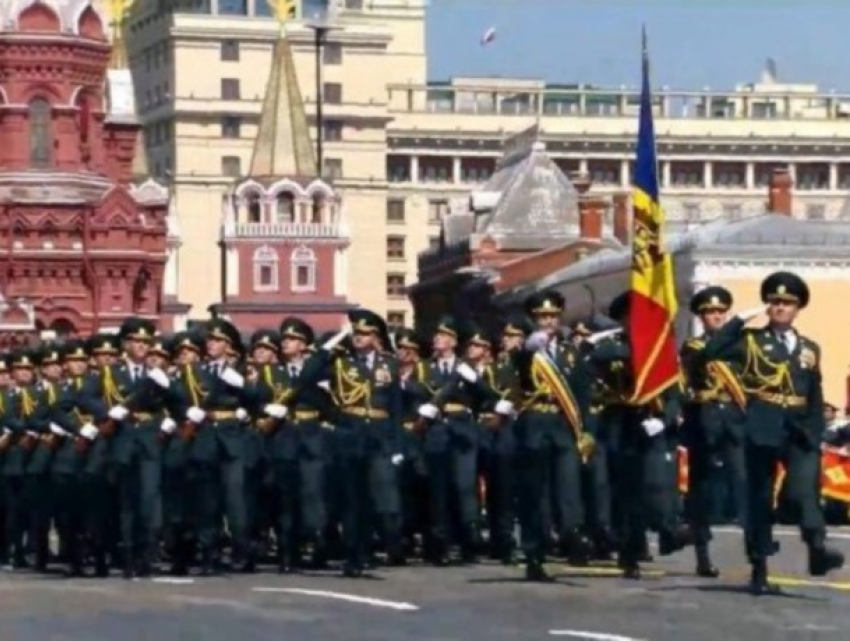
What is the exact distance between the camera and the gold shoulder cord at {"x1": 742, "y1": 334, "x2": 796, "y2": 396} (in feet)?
59.1

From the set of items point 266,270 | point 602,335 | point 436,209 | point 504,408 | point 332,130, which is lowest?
point 504,408

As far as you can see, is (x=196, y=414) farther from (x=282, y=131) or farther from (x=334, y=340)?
(x=282, y=131)

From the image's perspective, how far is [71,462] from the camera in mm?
23906

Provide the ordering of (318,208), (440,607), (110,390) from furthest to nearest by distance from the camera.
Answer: (318,208)
(110,390)
(440,607)

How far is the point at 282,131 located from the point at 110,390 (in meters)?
Answer: 91.9

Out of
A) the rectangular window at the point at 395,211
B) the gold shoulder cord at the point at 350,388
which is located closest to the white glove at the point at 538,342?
the gold shoulder cord at the point at 350,388

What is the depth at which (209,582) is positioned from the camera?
20875mm

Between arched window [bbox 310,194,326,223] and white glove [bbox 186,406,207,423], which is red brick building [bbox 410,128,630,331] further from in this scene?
→ white glove [bbox 186,406,207,423]

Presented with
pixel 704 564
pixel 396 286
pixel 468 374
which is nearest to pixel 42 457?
pixel 468 374

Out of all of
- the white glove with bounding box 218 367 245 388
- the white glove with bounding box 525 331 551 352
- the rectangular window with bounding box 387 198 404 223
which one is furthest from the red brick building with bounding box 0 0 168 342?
the white glove with bounding box 525 331 551 352

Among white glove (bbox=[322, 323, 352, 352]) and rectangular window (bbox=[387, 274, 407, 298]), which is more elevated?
rectangular window (bbox=[387, 274, 407, 298])

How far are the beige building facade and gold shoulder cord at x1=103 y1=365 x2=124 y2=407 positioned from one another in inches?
4129

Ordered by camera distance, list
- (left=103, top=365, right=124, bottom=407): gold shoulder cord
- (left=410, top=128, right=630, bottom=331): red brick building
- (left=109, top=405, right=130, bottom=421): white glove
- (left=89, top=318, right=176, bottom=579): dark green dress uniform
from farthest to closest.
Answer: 1. (left=410, top=128, right=630, bottom=331): red brick building
2. (left=103, top=365, right=124, bottom=407): gold shoulder cord
3. (left=109, top=405, right=130, bottom=421): white glove
4. (left=89, top=318, right=176, bottom=579): dark green dress uniform

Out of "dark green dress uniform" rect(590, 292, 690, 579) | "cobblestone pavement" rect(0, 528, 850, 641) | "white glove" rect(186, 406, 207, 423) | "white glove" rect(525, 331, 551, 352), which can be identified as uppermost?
"white glove" rect(525, 331, 551, 352)
